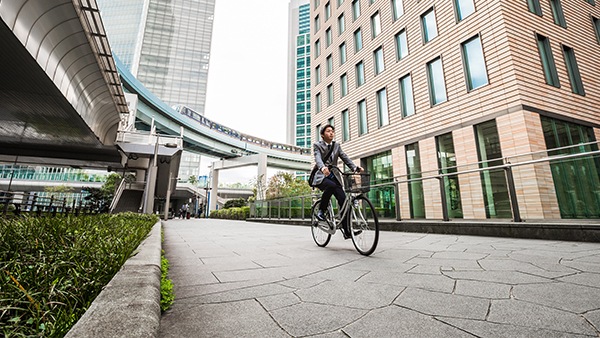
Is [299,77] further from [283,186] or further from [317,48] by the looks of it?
[317,48]

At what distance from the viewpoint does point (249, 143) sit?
45875mm

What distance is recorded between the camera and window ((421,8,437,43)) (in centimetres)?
1171

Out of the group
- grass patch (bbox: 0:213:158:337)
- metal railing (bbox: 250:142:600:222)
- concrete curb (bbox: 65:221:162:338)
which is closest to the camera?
concrete curb (bbox: 65:221:162:338)

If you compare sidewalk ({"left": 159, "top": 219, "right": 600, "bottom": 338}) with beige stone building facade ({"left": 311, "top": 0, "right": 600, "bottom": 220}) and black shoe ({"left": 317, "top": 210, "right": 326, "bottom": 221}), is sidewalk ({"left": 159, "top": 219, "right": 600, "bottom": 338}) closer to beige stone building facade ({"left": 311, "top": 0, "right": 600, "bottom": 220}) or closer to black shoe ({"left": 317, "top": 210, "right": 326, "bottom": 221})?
black shoe ({"left": 317, "top": 210, "right": 326, "bottom": 221})

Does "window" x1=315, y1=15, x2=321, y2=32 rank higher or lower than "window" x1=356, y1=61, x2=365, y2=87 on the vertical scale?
higher

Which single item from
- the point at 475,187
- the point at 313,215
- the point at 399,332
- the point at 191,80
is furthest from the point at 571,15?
the point at 191,80

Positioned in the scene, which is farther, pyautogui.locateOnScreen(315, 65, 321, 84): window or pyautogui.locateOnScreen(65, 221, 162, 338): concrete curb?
pyautogui.locateOnScreen(315, 65, 321, 84): window

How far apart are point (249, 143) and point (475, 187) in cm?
4133

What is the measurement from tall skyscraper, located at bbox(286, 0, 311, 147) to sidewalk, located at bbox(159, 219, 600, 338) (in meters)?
79.8

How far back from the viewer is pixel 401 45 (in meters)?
13.4

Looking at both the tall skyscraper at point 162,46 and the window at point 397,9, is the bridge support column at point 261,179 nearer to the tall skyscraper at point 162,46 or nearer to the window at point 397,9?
the window at point 397,9

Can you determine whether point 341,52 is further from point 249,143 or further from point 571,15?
point 249,143

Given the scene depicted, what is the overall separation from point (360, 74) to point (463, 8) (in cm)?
611

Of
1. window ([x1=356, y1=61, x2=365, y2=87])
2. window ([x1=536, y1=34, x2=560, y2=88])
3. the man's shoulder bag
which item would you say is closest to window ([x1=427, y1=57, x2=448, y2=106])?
window ([x1=536, y1=34, x2=560, y2=88])
